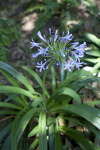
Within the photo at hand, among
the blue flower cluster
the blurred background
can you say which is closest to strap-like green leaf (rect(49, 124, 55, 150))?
the blue flower cluster

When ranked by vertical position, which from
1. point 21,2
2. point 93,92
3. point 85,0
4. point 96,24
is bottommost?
point 93,92

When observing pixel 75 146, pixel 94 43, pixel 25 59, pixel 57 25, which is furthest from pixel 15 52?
pixel 75 146

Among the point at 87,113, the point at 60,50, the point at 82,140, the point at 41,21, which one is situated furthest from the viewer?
the point at 41,21

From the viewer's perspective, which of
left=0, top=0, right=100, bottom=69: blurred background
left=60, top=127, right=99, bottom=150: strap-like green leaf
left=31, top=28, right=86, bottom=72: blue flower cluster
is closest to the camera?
left=31, top=28, right=86, bottom=72: blue flower cluster

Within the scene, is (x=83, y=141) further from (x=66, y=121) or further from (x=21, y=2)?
(x=21, y=2)

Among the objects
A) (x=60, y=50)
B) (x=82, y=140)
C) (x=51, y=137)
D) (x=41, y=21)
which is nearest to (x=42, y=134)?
(x=51, y=137)

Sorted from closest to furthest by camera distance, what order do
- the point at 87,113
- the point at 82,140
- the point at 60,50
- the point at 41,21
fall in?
the point at 60,50 < the point at 87,113 < the point at 82,140 < the point at 41,21

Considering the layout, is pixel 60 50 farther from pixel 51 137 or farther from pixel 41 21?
pixel 41 21

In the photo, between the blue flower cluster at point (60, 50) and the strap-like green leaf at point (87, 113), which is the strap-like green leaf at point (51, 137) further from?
the blue flower cluster at point (60, 50)

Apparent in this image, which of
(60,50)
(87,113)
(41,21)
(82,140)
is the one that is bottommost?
(82,140)

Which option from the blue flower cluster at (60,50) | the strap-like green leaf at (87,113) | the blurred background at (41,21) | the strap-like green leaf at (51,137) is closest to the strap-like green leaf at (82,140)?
the strap-like green leaf at (51,137)

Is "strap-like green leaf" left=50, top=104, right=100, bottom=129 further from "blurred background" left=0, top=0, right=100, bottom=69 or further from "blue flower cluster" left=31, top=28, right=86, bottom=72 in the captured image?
"blurred background" left=0, top=0, right=100, bottom=69
